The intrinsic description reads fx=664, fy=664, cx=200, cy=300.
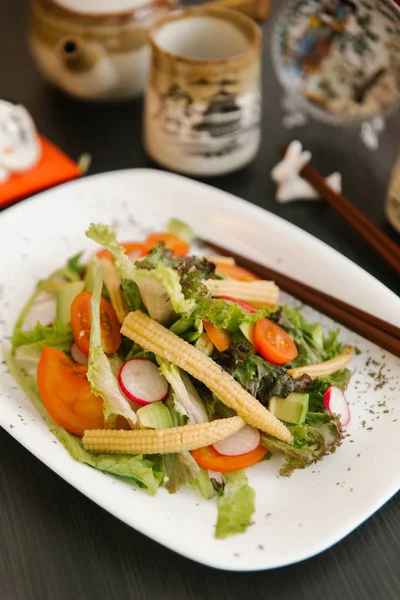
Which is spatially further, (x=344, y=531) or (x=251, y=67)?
(x=251, y=67)

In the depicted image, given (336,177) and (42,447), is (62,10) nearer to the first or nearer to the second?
(336,177)

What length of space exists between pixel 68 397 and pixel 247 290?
1.45 ft

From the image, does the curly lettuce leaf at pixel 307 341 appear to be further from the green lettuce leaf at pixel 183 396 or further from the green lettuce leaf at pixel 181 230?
the green lettuce leaf at pixel 181 230

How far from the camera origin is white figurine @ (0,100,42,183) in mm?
1878

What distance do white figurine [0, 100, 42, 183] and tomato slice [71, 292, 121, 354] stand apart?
2.13 ft

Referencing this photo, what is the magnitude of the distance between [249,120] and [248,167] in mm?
215

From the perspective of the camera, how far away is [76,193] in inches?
69.2

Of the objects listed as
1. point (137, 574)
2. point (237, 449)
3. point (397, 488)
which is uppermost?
point (397, 488)

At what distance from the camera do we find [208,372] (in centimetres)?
125

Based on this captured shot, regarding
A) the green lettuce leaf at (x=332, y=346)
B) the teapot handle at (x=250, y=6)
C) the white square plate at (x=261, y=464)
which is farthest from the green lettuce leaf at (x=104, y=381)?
the teapot handle at (x=250, y=6)

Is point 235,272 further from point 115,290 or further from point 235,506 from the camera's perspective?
point 235,506

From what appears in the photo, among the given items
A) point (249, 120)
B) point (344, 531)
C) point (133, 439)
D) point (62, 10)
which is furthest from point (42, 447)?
point (62, 10)

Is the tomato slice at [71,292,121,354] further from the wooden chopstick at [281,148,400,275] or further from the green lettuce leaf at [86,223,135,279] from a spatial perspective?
the wooden chopstick at [281,148,400,275]

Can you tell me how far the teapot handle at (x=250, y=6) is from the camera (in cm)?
203
